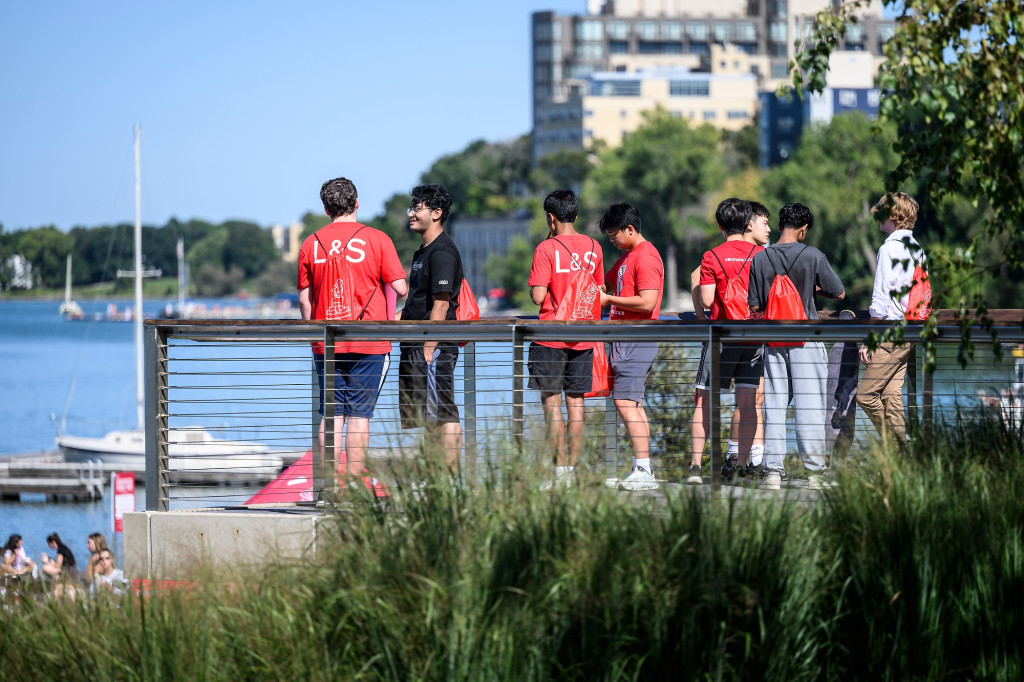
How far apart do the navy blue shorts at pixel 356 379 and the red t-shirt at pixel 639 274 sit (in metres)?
1.57

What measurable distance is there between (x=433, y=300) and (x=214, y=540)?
1908 millimetres

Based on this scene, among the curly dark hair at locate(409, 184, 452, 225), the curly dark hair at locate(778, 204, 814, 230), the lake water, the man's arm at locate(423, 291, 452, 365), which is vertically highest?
the curly dark hair at locate(409, 184, 452, 225)

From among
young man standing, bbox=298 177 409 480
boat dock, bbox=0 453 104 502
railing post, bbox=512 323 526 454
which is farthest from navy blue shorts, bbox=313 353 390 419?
boat dock, bbox=0 453 104 502

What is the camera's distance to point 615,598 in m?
5.83

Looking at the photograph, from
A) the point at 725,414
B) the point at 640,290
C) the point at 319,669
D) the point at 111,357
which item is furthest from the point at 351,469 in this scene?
the point at 111,357

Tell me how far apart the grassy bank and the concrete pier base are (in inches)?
9.8

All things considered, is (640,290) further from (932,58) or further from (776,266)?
(932,58)

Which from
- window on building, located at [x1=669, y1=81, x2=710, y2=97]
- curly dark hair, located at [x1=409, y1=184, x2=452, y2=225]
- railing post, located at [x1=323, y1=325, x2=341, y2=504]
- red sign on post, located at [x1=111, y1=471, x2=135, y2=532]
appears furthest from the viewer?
window on building, located at [x1=669, y1=81, x2=710, y2=97]

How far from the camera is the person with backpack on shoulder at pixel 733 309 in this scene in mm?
8141

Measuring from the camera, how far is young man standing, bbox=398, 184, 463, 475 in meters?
7.78

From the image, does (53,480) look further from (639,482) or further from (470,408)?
(639,482)

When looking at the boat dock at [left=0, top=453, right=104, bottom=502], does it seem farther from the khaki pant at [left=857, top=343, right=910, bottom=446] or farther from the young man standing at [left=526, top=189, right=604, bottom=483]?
the khaki pant at [left=857, top=343, right=910, bottom=446]

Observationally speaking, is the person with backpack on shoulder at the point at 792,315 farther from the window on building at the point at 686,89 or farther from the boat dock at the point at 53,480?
the window on building at the point at 686,89

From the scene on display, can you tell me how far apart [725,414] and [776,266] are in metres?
7.56
